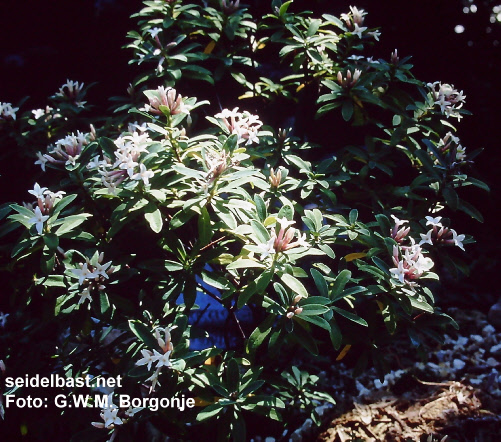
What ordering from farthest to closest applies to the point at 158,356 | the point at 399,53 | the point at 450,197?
1. the point at 399,53
2. the point at 450,197
3. the point at 158,356

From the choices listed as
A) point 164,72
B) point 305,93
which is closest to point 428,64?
point 305,93

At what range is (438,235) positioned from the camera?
179 centimetres

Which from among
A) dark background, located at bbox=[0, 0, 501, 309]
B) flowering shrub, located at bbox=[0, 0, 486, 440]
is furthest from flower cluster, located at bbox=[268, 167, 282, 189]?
dark background, located at bbox=[0, 0, 501, 309]

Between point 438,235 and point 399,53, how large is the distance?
233cm

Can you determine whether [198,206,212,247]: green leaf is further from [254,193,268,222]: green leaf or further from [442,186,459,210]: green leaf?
[442,186,459,210]: green leaf

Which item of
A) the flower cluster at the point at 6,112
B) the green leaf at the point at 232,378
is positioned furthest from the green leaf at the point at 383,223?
the flower cluster at the point at 6,112

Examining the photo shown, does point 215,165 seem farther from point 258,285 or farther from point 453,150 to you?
point 453,150

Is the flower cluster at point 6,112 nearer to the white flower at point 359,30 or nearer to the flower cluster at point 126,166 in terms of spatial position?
the flower cluster at point 126,166

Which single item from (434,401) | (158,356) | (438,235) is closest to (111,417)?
(158,356)

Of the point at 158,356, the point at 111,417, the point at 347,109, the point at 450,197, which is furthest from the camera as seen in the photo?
the point at 347,109

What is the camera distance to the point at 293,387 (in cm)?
220

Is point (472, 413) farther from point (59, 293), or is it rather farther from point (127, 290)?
point (59, 293)

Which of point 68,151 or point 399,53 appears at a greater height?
point 399,53

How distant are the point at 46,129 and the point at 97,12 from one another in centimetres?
183
